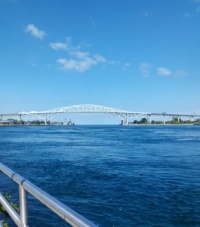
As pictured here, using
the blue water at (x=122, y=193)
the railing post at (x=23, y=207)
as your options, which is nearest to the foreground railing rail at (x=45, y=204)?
the railing post at (x=23, y=207)

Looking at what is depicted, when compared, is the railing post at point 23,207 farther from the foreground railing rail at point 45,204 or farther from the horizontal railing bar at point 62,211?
the horizontal railing bar at point 62,211

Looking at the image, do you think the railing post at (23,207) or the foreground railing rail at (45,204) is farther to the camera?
the railing post at (23,207)

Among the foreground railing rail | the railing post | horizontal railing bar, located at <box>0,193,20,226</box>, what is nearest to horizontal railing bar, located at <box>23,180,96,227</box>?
the foreground railing rail

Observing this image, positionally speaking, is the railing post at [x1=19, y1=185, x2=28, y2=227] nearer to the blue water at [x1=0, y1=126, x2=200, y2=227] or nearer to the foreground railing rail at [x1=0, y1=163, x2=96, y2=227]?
the foreground railing rail at [x1=0, y1=163, x2=96, y2=227]

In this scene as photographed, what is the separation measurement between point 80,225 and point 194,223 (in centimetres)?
831

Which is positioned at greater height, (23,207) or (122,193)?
(23,207)

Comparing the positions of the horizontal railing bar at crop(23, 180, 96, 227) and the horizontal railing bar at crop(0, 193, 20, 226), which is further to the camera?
the horizontal railing bar at crop(0, 193, 20, 226)

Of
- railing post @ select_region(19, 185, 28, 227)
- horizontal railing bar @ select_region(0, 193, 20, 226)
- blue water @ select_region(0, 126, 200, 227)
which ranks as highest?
railing post @ select_region(19, 185, 28, 227)

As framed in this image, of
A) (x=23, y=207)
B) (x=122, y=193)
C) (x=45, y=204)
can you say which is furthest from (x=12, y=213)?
(x=122, y=193)

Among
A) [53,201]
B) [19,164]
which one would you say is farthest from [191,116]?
[53,201]

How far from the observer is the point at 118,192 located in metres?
12.3

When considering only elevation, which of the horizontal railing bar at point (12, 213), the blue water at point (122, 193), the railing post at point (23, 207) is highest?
the railing post at point (23, 207)

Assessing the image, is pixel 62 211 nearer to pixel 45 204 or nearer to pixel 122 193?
pixel 45 204

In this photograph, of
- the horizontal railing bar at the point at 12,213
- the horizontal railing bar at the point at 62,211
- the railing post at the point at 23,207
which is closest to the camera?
the horizontal railing bar at the point at 62,211
